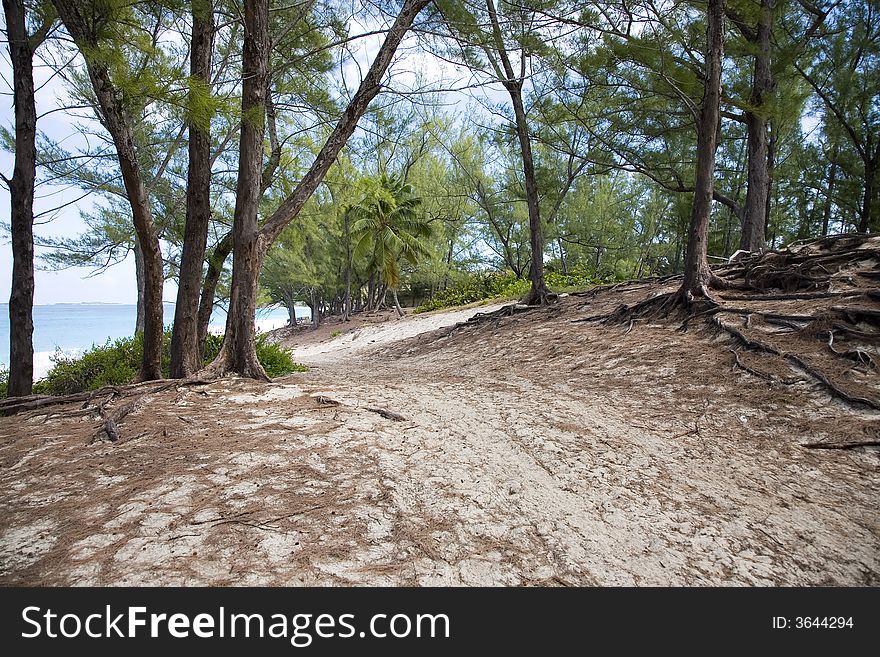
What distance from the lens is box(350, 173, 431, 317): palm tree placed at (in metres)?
23.0

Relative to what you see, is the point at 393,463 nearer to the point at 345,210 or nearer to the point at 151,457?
the point at 151,457

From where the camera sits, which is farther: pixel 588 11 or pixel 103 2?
pixel 588 11

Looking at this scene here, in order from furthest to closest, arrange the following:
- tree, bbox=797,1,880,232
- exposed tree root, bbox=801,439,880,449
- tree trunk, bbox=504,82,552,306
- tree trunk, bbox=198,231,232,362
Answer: tree, bbox=797,1,880,232 < tree trunk, bbox=504,82,552,306 < tree trunk, bbox=198,231,232,362 < exposed tree root, bbox=801,439,880,449

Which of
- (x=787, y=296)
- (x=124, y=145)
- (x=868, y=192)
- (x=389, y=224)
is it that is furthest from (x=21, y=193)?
(x=389, y=224)

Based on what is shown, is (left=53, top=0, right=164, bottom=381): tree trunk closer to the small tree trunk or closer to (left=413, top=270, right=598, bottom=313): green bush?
(left=413, top=270, right=598, bottom=313): green bush

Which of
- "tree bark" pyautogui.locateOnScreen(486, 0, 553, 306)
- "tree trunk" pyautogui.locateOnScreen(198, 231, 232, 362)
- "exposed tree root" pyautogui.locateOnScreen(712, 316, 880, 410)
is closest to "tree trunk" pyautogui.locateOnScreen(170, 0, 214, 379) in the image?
"tree trunk" pyautogui.locateOnScreen(198, 231, 232, 362)

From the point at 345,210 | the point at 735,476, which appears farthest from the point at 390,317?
the point at 735,476

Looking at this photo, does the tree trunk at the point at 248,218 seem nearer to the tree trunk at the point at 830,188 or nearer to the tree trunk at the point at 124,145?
the tree trunk at the point at 124,145

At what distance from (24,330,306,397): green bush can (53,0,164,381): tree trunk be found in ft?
5.41

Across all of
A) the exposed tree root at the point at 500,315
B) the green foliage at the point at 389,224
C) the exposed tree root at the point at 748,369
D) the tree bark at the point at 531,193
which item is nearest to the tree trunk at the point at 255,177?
the exposed tree root at the point at 748,369

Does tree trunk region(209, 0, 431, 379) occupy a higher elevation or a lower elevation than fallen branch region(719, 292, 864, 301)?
higher
